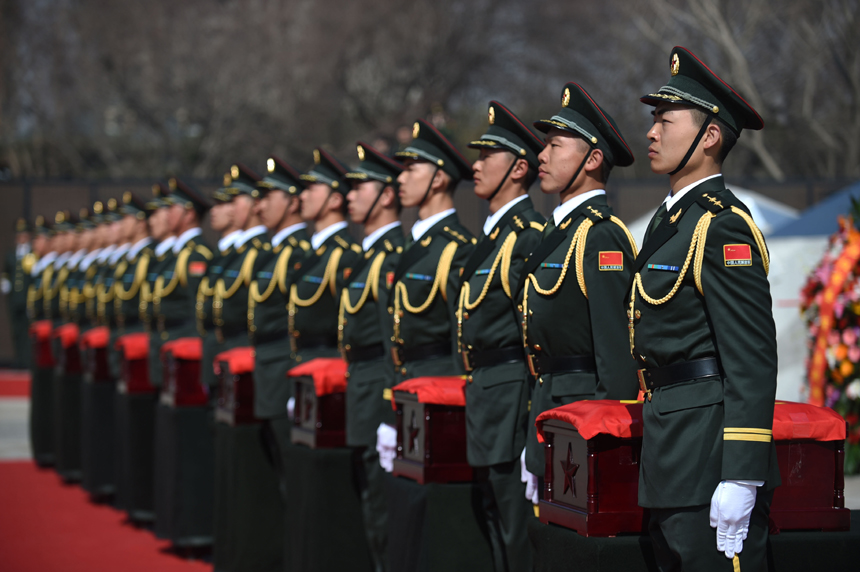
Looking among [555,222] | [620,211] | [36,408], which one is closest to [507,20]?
[620,211]

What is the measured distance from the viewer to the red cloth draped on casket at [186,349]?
7340 mm

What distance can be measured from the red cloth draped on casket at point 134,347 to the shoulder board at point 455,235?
396cm

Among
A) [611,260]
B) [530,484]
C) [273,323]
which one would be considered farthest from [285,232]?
[611,260]

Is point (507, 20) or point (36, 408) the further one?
point (507, 20)

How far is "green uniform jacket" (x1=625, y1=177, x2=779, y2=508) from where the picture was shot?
9.78ft

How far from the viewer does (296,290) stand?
6.20 meters

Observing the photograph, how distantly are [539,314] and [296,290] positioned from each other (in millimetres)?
2522

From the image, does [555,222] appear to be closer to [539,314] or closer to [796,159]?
[539,314]

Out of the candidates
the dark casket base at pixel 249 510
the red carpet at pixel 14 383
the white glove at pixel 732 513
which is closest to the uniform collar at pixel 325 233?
the dark casket base at pixel 249 510

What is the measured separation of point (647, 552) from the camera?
10.6 ft

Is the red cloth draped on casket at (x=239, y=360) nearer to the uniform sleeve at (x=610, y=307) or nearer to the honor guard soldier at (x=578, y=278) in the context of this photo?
the honor guard soldier at (x=578, y=278)

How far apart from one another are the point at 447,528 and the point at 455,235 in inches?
51.4

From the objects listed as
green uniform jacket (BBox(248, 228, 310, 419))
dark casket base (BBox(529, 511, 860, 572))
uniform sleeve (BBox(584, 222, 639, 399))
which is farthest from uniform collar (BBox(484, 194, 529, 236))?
green uniform jacket (BBox(248, 228, 310, 419))

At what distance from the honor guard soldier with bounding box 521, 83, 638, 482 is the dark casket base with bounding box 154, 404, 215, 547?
3.68m
